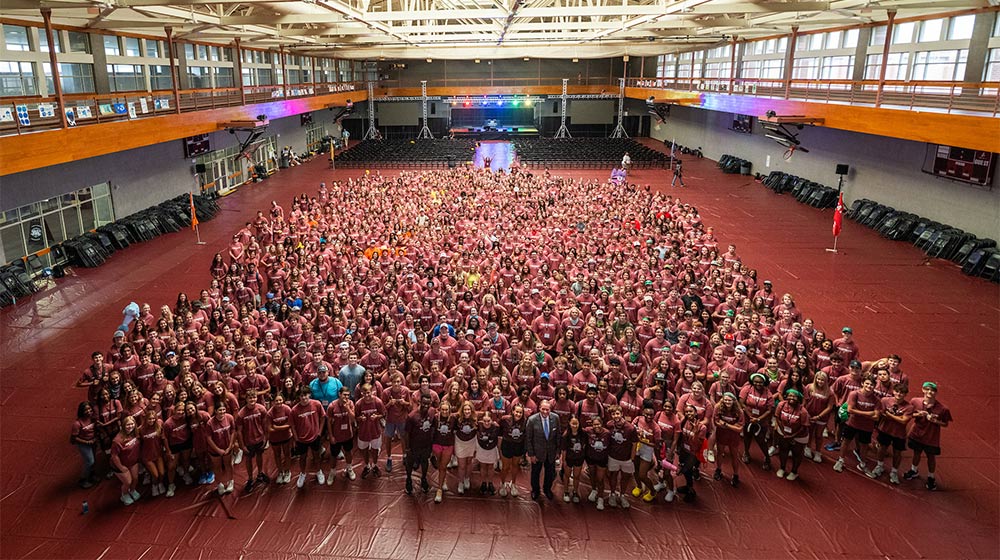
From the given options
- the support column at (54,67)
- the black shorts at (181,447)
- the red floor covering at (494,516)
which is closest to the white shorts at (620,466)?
the red floor covering at (494,516)

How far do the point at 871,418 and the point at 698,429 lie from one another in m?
2.58

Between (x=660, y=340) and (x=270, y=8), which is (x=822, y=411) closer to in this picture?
(x=660, y=340)

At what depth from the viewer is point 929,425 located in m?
7.78

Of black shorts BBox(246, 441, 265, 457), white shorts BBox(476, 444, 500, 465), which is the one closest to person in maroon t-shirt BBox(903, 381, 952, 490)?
white shorts BBox(476, 444, 500, 465)

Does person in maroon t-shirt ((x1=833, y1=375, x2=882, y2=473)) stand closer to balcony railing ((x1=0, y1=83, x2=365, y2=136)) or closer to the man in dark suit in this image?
the man in dark suit

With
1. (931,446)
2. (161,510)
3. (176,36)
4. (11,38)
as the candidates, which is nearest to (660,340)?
(931,446)

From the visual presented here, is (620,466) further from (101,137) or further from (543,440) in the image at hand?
(101,137)

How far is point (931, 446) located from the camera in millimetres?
7844

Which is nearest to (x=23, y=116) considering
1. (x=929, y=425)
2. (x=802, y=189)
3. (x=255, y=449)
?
(x=255, y=449)

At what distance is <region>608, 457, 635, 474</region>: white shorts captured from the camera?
762 cm

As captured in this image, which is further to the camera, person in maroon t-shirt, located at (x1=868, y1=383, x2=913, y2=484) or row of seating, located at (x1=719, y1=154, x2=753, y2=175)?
row of seating, located at (x1=719, y1=154, x2=753, y2=175)

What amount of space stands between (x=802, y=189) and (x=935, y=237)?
954 cm

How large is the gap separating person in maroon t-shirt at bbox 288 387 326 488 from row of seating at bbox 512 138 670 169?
32.5 metres

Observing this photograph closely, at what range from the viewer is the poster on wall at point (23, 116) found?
13727 millimetres
